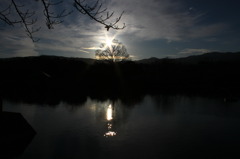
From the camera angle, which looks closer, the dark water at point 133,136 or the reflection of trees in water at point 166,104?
the dark water at point 133,136

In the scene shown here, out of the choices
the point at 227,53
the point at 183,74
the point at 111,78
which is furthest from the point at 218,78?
the point at 227,53

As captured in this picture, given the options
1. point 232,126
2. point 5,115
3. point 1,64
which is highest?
point 1,64

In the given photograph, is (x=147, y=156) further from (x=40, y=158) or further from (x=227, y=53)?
(x=227, y=53)

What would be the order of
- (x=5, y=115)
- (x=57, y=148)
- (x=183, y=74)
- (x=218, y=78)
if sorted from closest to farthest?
(x=57, y=148) → (x=5, y=115) → (x=218, y=78) → (x=183, y=74)

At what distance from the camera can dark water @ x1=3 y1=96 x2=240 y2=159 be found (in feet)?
27.4

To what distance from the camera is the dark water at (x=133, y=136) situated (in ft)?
27.4

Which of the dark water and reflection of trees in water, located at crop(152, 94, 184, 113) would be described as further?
reflection of trees in water, located at crop(152, 94, 184, 113)

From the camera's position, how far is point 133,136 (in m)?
10.5

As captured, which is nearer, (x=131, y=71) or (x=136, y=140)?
(x=136, y=140)

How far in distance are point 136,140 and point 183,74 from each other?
4209cm

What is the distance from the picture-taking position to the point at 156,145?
30.2 feet

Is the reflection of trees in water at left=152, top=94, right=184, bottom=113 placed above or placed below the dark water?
below

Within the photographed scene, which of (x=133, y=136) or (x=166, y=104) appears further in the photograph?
(x=166, y=104)

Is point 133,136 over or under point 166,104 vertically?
over
